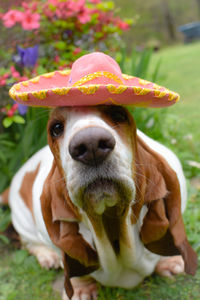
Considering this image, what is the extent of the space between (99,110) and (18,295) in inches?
59.0

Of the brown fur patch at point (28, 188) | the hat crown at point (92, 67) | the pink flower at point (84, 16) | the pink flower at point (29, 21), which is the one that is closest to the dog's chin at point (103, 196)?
the hat crown at point (92, 67)

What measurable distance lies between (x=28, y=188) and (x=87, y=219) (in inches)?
39.8

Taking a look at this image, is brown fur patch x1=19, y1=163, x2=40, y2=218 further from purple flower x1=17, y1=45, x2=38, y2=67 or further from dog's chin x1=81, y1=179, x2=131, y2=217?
dog's chin x1=81, y1=179, x2=131, y2=217

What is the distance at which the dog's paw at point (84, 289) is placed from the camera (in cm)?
212

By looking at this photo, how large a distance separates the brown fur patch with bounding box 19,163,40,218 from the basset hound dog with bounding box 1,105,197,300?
1.26 feet

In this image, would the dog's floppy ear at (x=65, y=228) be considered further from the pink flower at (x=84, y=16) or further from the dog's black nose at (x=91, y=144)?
the pink flower at (x=84, y=16)

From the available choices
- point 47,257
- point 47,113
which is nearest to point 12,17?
point 47,113

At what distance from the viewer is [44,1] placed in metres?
3.79

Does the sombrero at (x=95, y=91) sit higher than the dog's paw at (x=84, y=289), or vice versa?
the sombrero at (x=95, y=91)

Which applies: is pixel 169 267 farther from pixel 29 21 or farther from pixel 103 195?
pixel 29 21

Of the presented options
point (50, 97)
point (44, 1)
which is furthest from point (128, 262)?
point (44, 1)

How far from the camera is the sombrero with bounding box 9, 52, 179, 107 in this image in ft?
4.66

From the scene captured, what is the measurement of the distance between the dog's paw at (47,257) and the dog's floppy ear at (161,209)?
0.90 meters

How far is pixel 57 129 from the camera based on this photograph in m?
1.64
